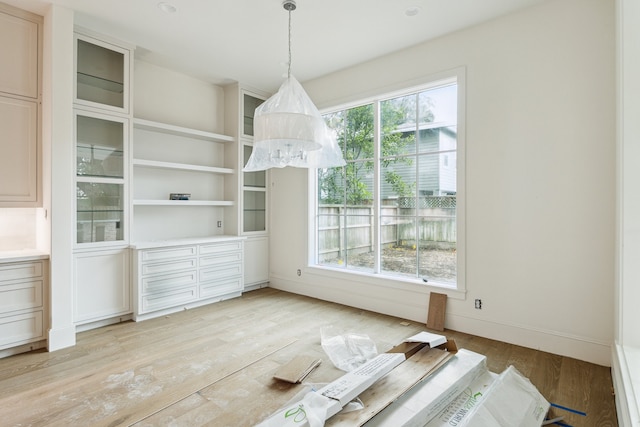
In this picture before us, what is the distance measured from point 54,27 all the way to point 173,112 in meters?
1.65

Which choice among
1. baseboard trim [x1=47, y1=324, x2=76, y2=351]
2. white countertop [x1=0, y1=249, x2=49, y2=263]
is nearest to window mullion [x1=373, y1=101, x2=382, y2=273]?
baseboard trim [x1=47, y1=324, x2=76, y2=351]

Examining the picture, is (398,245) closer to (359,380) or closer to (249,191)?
(359,380)

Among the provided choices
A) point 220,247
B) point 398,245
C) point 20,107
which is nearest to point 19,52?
point 20,107

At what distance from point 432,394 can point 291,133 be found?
1871 mm

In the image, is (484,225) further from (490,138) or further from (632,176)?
(632,176)

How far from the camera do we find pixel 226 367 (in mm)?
2738

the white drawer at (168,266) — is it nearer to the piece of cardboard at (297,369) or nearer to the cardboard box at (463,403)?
the piece of cardboard at (297,369)

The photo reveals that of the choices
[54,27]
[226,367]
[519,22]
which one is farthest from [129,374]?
[519,22]

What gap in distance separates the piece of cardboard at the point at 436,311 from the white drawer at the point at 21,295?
3869mm

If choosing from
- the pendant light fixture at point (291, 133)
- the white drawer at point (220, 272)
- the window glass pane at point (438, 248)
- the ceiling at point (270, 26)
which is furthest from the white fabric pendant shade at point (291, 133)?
the white drawer at point (220, 272)

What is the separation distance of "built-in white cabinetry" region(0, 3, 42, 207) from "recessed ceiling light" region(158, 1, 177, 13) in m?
1.24

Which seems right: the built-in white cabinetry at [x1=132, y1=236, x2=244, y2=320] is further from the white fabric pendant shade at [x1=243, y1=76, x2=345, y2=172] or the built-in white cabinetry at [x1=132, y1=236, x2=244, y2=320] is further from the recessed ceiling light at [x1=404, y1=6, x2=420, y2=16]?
the recessed ceiling light at [x1=404, y1=6, x2=420, y2=16]

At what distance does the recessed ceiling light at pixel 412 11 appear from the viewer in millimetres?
3086

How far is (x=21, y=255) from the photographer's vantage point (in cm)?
299
